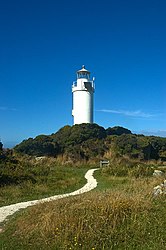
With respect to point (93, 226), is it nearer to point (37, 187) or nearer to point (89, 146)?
point (37, 187)

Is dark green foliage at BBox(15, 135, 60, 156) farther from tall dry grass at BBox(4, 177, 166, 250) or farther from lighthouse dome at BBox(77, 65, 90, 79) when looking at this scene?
tall dry grass at BBox(4, 177, 166, 250)

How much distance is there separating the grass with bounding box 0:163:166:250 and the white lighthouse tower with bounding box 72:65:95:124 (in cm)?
3206

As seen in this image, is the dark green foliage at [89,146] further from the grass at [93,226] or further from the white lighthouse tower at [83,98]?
the grass at [93,226]

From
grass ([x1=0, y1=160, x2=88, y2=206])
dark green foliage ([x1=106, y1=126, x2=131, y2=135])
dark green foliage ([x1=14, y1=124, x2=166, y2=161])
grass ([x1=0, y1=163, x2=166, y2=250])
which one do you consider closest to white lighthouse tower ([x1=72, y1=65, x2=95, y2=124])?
dark green foliage ([x1=14, y1=124, x2=166, y2=161])

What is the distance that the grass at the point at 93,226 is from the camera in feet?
23.4

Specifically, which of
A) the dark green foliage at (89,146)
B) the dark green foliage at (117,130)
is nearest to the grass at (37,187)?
the dark green foliage at (89,146)

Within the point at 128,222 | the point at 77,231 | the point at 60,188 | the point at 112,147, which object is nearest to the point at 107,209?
the point at 128,222

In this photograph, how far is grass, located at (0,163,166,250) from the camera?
7145 millimetres

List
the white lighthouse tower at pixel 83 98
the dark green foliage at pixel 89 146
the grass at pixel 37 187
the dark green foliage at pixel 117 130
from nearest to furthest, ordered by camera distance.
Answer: the grass at pixel 37 187 → the dark green foliage at pixel 89 146 → the white lighthouse tower at pixel 83 98 → the dark green foliage at pixel 117 130

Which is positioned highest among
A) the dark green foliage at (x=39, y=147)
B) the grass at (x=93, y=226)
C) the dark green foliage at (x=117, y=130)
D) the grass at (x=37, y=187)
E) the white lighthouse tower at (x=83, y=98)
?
the white lighthouse tower at (x=83, y=98)

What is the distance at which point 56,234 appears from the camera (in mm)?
7562

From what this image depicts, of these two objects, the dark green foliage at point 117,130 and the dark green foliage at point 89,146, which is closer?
the dark green foliage at point 89,146

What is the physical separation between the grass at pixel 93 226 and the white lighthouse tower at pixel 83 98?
3206 cm

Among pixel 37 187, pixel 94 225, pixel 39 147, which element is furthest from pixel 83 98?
pixel 94 225
